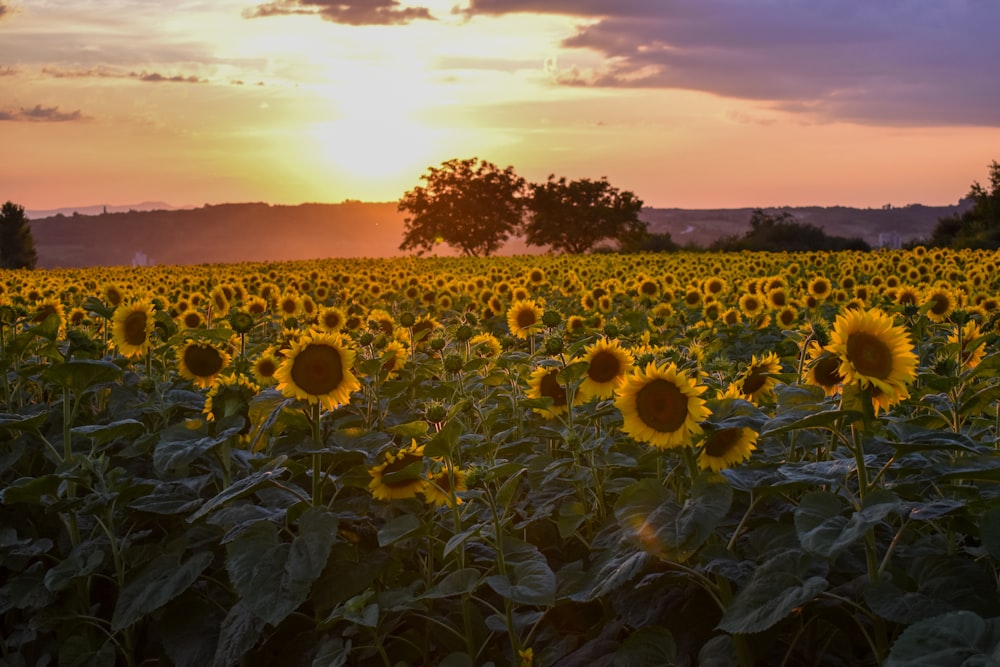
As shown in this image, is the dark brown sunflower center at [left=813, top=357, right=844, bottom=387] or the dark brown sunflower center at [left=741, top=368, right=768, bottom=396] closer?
the dark brown sunflower center at [left=813, top=357, right=844, bottom=387]

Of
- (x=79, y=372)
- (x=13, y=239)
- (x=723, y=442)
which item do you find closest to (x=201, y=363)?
(x=79, y=372)

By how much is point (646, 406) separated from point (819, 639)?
0.99 m

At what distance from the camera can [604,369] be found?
4754 mm

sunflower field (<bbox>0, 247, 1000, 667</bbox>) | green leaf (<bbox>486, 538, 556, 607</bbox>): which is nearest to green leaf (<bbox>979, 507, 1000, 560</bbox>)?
sunflower field (<bbox>0, 247, 1000, 667</bbox>)

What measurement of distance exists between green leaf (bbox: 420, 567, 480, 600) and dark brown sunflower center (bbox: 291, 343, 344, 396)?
110 cm

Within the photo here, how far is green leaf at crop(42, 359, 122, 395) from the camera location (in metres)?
4.64

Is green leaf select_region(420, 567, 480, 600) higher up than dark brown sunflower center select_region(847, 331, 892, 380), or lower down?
lower down

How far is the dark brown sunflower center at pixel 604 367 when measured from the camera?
4730 mm

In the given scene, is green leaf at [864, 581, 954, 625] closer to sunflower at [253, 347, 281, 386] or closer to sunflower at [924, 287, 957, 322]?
sunflower at [253, 347, 281, 386]

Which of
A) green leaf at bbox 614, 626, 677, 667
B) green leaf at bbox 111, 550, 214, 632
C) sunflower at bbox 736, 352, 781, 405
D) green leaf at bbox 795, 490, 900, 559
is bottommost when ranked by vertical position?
green leaf at bbox 111, 550, 214, 632

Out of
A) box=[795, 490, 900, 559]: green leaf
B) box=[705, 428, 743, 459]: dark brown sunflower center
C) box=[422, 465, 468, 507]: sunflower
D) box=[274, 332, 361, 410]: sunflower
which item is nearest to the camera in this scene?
box=[795, 490, 900, 559]: green leaf

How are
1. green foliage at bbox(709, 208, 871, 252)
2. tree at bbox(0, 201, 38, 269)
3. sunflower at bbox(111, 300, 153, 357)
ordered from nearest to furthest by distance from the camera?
1. sunflower at bbox(111, 300, 153, 357)
2. green foliage at bbox(709, 208, 871, 252)
3. tree at bbox(0, 201, 38, 269)

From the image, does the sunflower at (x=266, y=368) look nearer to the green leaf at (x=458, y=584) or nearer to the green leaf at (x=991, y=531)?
the green leaf at (x=458, y=584)

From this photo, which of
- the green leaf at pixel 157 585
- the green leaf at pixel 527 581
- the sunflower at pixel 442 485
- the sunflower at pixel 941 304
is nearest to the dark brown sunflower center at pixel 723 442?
the green leaf at pixel 527 581
